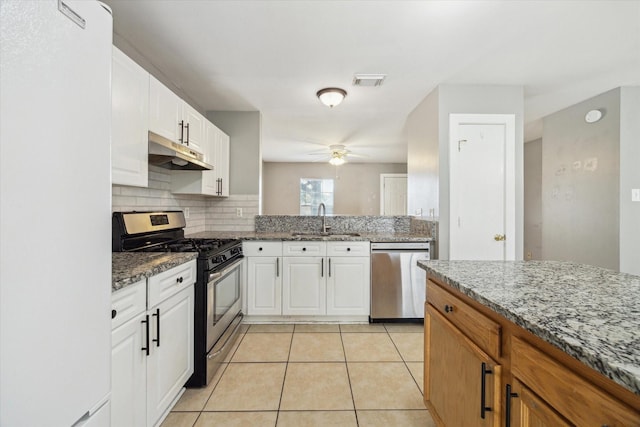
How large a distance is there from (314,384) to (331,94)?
8.28 ft

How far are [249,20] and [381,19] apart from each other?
85 cm

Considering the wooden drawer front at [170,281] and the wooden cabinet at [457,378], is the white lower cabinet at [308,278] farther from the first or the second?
the wooden cabinet at [457,378]

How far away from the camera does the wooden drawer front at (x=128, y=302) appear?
1132 millimetres

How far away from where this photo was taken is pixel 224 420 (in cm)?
164

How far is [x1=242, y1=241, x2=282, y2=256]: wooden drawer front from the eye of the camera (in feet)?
9.78

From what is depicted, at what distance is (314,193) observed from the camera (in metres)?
7.70

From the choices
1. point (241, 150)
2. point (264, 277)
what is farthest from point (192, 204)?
point (264, 277)

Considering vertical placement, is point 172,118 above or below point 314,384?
above

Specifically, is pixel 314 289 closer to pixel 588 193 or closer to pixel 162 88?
pixel 162 88

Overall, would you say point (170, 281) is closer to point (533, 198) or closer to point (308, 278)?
point (308, 278)

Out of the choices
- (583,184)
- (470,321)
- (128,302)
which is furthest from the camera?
(583,184)

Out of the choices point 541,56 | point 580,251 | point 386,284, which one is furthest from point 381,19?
point 580,251

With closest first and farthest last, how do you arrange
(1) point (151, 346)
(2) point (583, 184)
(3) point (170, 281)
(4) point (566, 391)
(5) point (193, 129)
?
(4) point (566, 391), (1) point (151, 346), (3) point (170, 281), (5) point (193, 129), (2) point (583, 184)

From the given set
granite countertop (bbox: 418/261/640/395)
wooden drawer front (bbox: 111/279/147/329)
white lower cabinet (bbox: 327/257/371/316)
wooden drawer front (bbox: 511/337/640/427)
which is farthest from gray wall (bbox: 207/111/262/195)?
wooden drawer front (bbox: 511/337/640/427)
